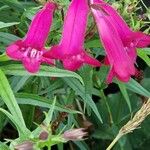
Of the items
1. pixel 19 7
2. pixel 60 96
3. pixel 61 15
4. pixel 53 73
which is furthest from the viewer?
pixel 60 96

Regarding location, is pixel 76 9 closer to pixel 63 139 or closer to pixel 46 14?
pixel 46 14

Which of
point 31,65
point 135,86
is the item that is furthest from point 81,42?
point 135,86

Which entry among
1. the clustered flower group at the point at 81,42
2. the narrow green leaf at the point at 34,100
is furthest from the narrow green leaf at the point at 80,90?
the clustered flower group at the point at 81,42

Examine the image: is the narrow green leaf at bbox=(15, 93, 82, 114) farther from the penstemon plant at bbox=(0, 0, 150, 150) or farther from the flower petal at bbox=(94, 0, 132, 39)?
the flower petal at bbox=(94, 0, 132, 39)

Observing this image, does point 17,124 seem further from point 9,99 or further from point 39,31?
point 39,31

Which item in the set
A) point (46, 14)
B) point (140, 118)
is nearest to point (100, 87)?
point (46, 14)

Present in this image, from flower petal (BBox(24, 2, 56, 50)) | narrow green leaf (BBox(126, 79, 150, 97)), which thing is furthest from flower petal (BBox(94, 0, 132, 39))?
narrow green leaf (BBox(126, 79, 150, 97))

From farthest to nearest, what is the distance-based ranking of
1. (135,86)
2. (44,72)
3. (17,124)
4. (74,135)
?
(135,86)
(44,72)
(17,124)
(74,135)
